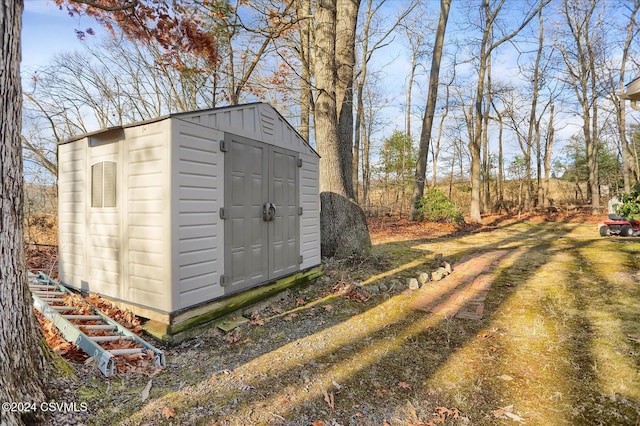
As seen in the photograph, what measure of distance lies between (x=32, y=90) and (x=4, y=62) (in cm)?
1217

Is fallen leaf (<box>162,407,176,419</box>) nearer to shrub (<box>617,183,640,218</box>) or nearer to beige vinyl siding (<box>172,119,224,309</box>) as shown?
beige vinyl siding (<box>172,119,224,309</box>)

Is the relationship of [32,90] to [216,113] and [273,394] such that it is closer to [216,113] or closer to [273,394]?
[216,113]

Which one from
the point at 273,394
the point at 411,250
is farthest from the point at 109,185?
the point at 411,250

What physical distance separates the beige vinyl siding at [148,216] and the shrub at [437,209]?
11.6 metres

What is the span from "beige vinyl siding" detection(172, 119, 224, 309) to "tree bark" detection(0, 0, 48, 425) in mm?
1206

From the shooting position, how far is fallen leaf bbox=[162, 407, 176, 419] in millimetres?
2043

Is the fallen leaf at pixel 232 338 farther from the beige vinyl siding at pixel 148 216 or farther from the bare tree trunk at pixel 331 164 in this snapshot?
the bare tree trunk at pixel 331 164

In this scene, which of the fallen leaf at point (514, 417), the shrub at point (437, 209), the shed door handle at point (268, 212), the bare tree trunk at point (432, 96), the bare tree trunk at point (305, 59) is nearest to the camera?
the fallen leaf at point (514, 417)

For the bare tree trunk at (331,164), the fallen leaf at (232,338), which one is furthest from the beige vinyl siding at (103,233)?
the bare tree trunk at (331,164)

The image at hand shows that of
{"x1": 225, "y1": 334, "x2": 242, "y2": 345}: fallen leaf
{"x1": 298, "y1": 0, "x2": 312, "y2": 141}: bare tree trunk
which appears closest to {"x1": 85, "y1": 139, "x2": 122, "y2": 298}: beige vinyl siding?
{"x1": 225, "y1": 334, "x2": 242, "y2": 345}: fallen leaf

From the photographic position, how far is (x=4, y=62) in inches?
71.6

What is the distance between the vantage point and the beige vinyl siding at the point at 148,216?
10.1ft

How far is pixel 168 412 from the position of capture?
6.77ft

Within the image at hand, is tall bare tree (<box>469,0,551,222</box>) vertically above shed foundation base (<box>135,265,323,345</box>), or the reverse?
tall bare tree (<box>469,0,551,222</box>)
